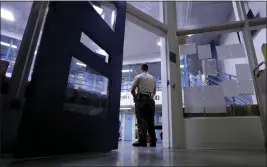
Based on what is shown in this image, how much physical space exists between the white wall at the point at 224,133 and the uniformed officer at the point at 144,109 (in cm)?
47

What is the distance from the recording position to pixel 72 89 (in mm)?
1330

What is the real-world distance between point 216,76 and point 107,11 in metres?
1.61

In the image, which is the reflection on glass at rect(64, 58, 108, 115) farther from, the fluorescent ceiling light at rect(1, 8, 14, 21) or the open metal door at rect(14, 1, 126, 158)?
the fluorescent ceiling light at rect(1, 8, 14, 21)

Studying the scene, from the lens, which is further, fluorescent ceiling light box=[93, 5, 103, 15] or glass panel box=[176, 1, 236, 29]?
glass panel box=[176, 1, 236, 29]

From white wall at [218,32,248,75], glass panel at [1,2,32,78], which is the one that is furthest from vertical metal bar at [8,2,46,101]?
white wall at [218,32,248,75]

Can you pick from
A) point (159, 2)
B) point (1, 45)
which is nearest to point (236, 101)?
point (159, 2)

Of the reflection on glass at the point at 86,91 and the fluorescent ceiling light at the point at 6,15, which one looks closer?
the fluorescent ceiling light at the point at 6,15

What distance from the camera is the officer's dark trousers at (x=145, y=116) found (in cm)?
244

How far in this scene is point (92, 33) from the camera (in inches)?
58.9

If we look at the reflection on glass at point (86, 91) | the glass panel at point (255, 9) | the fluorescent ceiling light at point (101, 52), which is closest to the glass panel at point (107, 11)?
the fluorescent ceiling light at point (101, 52)

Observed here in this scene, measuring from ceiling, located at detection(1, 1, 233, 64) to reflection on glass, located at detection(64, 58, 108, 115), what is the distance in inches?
16.8

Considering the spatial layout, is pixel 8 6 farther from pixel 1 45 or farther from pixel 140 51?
pixel 140 51

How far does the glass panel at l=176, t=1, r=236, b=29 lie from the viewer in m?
2.71

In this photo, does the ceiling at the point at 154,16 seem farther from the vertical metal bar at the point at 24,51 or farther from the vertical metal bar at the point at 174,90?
the vertical metal bar at the point at 174,90
